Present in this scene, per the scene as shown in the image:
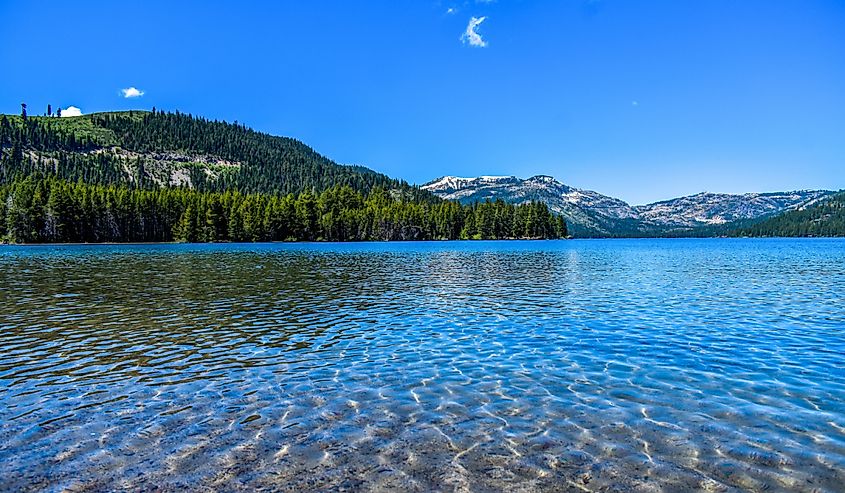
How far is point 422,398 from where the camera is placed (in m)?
13.1

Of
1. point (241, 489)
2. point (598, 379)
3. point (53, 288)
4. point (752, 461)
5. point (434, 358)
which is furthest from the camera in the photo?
point (53, 288)

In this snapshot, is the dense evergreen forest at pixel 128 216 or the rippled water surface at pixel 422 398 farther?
the dense evergreen forest at pixel 128 216

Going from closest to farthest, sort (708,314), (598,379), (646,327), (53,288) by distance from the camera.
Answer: (598,379) → (646,327) → (708,314) → (53,288)

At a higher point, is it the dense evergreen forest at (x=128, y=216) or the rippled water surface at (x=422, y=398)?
the dense evergreen forest at (x=128, y=216)

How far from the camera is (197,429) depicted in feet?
36.0

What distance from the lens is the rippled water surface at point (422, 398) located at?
9016 mm

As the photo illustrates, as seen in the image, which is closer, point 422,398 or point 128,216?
point 422,398

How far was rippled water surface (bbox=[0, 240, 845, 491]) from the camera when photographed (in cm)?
902

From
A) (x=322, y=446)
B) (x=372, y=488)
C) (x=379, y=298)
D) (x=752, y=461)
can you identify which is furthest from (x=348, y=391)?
(x=379, y=298)

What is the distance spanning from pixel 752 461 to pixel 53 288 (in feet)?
143

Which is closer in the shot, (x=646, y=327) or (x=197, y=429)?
(x=197, y=429)

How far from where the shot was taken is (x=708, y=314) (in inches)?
1042

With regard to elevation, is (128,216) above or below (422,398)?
above

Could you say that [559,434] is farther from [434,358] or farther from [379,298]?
[379,298]
